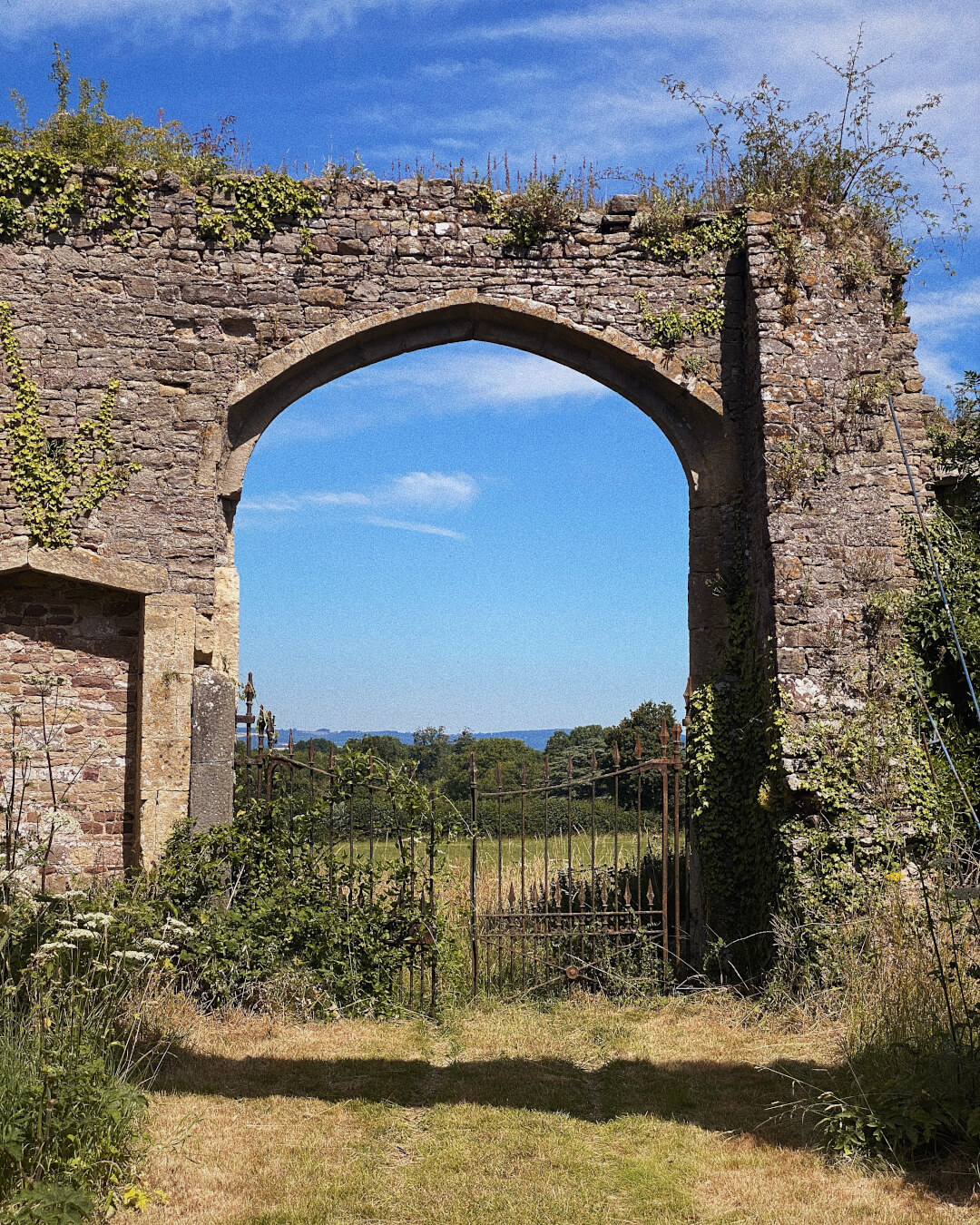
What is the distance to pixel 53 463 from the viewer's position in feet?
22.8

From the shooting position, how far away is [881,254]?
7.48 meters

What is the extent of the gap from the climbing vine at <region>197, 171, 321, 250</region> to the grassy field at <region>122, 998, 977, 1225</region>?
203 inches

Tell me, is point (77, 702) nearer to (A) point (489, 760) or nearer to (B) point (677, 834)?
(B) point (677, 834)

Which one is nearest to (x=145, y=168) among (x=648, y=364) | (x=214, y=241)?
(x=214, y=241)

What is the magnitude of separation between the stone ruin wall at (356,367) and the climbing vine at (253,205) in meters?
Result: 0.12

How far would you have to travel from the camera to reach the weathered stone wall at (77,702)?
6.81 metres

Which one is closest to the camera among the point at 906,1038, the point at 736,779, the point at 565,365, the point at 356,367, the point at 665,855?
the point at 906,1038

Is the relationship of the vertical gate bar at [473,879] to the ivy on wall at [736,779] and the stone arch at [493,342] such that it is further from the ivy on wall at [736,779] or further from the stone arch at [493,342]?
the stone arch at [493,342]

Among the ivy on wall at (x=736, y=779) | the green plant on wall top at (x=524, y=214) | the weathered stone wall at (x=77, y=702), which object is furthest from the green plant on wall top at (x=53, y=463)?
the ivy on wall at (x=736, y=779)

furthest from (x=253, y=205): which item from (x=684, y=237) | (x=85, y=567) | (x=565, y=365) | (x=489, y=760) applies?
(x=489, y=760)

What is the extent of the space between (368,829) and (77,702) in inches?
83.3

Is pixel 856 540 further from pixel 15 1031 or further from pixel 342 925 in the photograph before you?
pixel 15 1031

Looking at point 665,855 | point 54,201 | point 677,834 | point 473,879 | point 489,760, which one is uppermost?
point 54,201

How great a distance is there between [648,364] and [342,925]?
4.33 m
